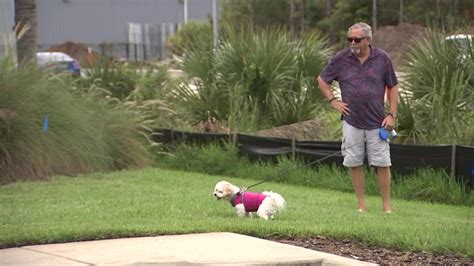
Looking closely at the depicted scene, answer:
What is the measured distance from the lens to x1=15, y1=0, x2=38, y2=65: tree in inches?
582

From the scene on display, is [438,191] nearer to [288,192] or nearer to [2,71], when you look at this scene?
[288,192]

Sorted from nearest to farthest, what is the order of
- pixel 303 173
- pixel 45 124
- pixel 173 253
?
pixel 173 253
pixel 45 124
pixel 303 173

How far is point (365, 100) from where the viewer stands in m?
9.69

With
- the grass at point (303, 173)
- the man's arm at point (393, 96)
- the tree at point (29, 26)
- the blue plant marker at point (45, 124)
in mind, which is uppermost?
the tree at point (29, 26)

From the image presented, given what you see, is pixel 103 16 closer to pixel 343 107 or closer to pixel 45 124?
pixel 45 124

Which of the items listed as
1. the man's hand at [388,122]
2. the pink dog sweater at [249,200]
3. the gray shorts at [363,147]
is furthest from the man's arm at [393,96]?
the pink dog sweater at [249,200]

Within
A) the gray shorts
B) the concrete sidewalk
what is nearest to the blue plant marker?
the gray shorts

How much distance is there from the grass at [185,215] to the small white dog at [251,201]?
140 mm

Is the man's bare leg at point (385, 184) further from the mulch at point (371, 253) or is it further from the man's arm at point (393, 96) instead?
the mulch at point (371, 253)

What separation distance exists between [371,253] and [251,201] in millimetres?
1619

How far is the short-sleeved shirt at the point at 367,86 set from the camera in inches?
382

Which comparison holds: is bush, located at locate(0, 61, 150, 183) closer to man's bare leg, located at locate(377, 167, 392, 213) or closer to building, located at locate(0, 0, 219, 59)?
man's bare leg, located at locate(377, 167, 392, 213)

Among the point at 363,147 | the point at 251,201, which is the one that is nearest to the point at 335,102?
the point at 363,147

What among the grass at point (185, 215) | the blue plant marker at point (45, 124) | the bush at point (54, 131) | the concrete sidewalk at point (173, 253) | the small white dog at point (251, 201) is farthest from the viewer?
the blue plant marker at point (45, 124)
